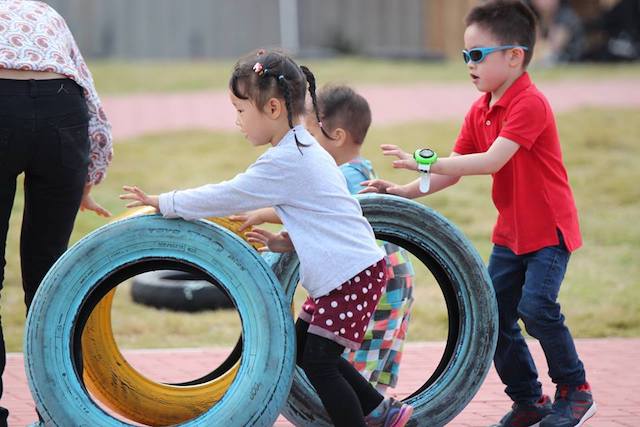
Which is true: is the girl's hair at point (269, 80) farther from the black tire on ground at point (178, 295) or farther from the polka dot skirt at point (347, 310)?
the black tire on ground at point (178, 295)

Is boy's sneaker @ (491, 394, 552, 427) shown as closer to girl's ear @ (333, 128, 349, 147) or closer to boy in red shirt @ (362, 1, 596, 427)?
boy in red shirt @ (362, 1, 596, 427)

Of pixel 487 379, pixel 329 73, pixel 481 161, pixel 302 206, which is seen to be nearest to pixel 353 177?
pixel 481 161

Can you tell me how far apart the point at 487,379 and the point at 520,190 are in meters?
1.50

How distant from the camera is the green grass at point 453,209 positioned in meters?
6.92

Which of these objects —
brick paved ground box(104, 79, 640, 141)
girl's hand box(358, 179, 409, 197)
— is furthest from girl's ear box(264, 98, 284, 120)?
brick paved ground box(104, 79, 640, 141)

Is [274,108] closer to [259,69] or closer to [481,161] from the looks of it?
[259,69]

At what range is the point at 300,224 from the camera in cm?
378

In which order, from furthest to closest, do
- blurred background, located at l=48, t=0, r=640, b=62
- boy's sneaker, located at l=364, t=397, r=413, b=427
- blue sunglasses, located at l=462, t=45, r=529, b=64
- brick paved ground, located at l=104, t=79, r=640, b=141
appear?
blurred background, located at l=48, t=0, r=640, b=62, brick paved ground, located at l=104, t=79, r=640, b=141, blue sunglasses, located at l=462, t=45, r=529, b=64, boy's sneaker, located at l=364, t=397, r=413, b=427

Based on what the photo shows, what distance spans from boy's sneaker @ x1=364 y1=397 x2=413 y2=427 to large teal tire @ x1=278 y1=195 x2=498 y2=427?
21 centimetres

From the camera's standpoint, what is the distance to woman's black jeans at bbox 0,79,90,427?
405 cm

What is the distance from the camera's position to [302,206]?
377 cm

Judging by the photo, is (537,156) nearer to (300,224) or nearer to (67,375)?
(300,224)

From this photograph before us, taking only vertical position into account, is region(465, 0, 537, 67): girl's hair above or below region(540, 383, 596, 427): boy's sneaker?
above

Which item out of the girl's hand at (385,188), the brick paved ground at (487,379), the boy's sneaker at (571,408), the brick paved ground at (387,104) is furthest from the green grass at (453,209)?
the girl's hand at (385,188)
